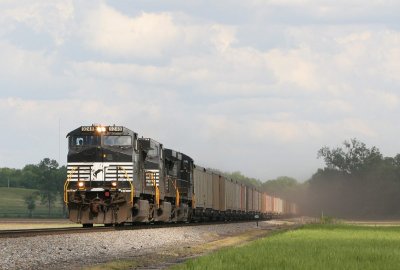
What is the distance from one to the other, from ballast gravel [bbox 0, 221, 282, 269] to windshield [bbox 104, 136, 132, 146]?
4.57m

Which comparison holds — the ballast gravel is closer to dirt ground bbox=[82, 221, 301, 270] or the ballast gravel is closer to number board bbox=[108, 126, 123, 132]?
dirt ground bbox=[82, 221, 301, 270]

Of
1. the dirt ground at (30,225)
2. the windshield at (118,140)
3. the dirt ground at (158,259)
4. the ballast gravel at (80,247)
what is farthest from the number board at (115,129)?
the dirt ground at (30,225)

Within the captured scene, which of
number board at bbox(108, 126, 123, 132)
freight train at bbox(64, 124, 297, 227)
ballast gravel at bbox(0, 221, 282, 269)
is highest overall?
number board at bbox(108, 126, 123, 132)

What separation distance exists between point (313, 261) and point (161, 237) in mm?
15236

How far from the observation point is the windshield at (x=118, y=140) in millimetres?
36906

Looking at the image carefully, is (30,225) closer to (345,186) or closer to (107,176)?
(107,176)

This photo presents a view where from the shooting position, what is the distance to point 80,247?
2525 cm

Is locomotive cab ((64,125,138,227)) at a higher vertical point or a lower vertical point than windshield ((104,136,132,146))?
lower

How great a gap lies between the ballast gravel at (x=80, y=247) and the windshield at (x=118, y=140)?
4.57 meters

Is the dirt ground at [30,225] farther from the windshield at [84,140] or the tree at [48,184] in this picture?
the tree at [48,184]

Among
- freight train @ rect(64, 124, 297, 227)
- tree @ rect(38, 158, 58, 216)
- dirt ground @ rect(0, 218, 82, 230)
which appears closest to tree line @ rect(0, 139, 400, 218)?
tree @ rect(38, 158, 58, 216)

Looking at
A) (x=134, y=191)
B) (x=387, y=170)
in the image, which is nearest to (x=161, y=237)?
(x=134, y=191)

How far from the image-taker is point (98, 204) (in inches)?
1391

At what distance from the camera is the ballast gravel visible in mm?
20703
